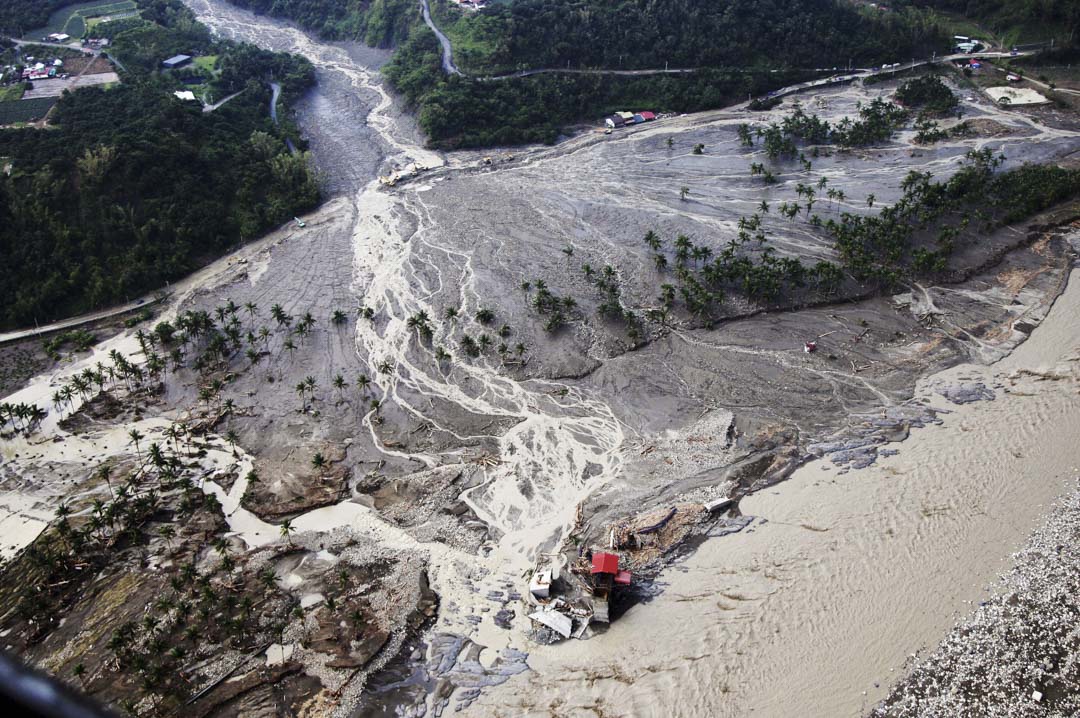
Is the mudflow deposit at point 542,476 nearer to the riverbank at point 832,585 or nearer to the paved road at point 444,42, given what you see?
the riverbank at point 832,585

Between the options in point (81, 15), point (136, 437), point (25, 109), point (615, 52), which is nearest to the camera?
point (136, 437)

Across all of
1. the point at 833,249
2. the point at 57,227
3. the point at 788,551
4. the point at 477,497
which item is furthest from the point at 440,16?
the point at 788,551

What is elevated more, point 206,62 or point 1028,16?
point 1028,16

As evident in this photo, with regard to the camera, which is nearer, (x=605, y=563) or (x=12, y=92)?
(x=605, y=563)

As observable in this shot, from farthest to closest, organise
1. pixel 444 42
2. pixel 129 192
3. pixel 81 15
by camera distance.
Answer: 1. pixel 81 15
2. pixel 444 42
3. pixel 129 192

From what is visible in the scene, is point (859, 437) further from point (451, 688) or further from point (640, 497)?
point (451, 688)

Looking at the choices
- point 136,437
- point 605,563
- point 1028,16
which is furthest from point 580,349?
point 1028,16

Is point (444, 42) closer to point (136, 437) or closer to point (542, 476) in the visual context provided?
point (136, 437)
